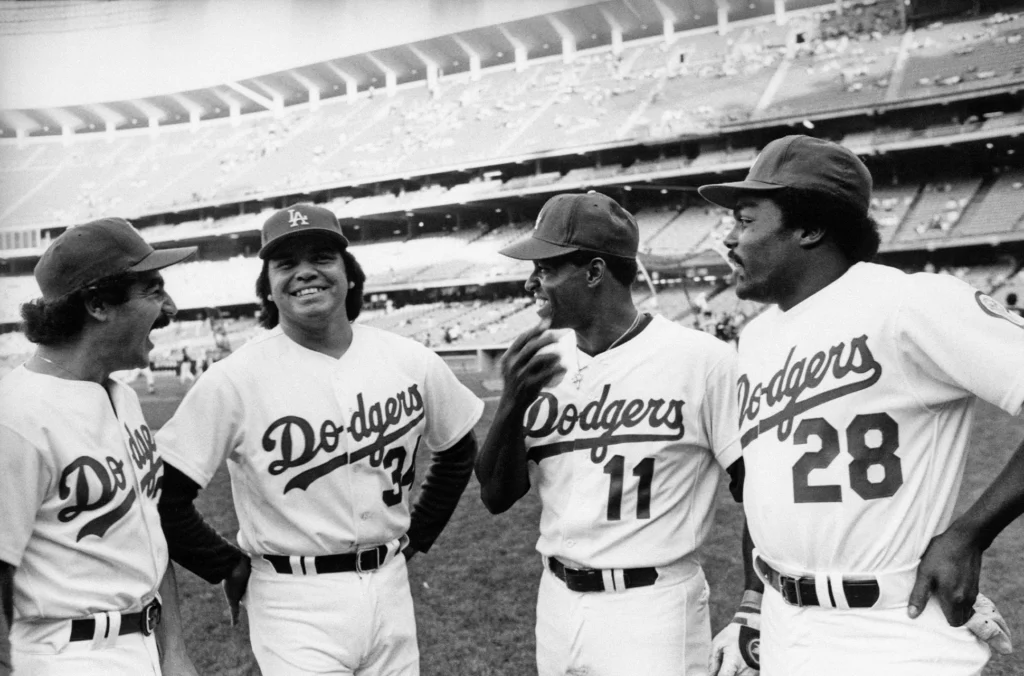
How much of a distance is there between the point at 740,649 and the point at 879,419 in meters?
0.76

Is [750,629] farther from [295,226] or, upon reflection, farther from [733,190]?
[295,226]

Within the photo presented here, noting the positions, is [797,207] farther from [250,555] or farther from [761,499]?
[250,555]

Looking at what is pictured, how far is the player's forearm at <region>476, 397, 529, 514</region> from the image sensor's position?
8.13 feet

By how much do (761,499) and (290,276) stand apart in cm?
161

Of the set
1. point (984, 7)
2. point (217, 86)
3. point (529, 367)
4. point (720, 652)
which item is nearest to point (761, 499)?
point (720, 652)

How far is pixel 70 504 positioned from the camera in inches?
80.4

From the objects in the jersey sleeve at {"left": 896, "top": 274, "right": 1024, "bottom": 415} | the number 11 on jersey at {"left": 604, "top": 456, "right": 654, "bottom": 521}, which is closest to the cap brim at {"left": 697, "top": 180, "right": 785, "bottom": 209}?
the jersey sleeve at {"left": 896, "top": 274, "right": 1024, "bottom": 415}

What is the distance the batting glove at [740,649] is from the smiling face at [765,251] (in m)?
0.89

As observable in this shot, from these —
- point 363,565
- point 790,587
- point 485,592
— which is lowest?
point 485,592

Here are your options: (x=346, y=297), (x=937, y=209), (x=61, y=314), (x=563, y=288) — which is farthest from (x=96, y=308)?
(x=937, y=209)

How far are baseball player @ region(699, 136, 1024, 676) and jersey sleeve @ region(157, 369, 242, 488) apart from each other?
1.58 meters

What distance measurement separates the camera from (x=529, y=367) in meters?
2.36

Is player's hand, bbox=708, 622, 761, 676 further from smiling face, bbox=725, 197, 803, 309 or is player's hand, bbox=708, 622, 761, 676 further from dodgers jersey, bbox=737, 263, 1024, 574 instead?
smiling face, bbox=725, 197, 803, 309

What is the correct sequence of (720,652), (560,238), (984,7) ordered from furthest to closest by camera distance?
(984,7)
(560,238)
(720,652)
